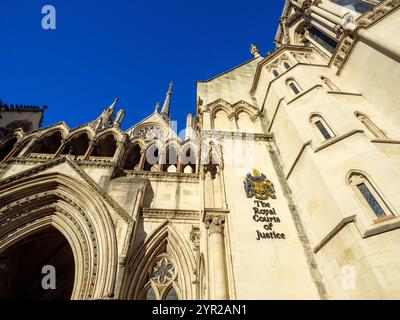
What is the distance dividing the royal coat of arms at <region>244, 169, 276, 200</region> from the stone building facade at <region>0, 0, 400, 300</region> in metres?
0.06

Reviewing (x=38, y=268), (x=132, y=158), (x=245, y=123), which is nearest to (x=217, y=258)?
(x=245, y=123)

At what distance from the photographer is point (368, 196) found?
5387 mm

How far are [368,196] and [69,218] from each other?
420 inches

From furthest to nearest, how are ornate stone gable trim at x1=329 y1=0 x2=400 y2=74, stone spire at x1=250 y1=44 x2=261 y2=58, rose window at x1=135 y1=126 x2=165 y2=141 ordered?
stone spire at x1=250 y1=44 x2=261 y2=58, rose window at x1=135 y1=126 x2=165 y2=141, ornate stone gable trim at x1=329 y1=0 x2=400 y2=74

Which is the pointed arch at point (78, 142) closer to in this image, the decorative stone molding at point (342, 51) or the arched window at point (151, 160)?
the arched window at point (151, 160)

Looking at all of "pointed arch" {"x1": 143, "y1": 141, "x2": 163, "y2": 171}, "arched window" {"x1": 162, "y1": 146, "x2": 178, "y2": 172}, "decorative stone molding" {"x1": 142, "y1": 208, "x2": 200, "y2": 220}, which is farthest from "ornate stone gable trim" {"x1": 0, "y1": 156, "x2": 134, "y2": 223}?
"arched window" {"x1": 162, "y1": 146, "x2": 178, "y2": 172}

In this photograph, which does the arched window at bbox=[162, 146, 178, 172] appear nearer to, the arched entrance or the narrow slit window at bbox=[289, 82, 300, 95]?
the arched entrance

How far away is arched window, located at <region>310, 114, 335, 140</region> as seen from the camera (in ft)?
23.8

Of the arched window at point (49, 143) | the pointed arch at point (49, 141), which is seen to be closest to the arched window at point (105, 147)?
the pointed arch at point (49, 141)

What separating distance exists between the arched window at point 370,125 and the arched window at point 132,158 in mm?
11415
